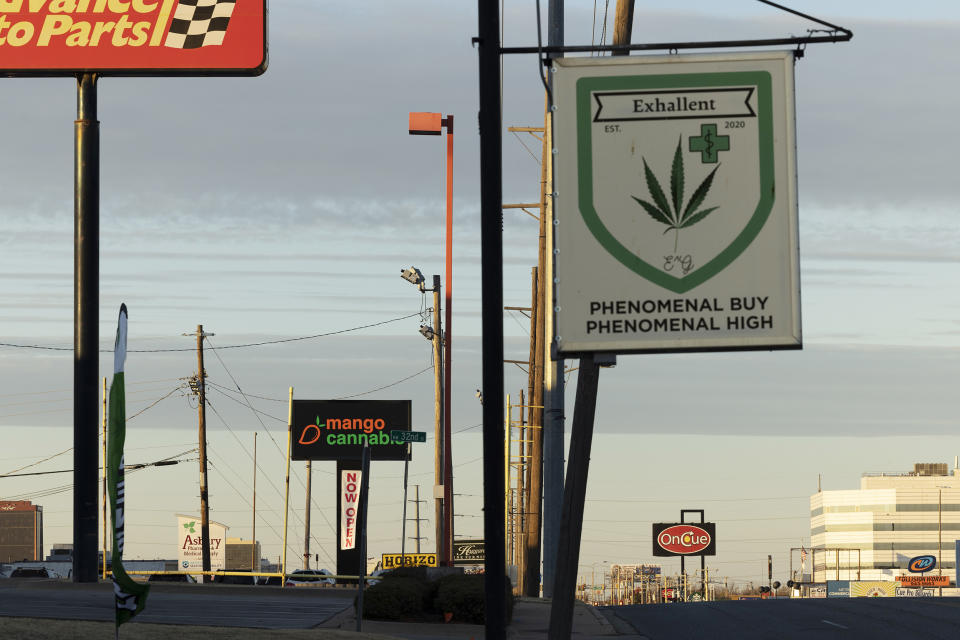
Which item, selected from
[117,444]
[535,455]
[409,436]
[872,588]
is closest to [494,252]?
[117,444]

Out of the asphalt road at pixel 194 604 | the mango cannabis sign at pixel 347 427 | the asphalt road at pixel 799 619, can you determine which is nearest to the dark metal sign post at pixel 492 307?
the asphalt road at pixel 194 604

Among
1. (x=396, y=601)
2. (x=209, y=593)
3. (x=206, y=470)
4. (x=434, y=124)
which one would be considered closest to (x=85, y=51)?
(x=434, y=124)

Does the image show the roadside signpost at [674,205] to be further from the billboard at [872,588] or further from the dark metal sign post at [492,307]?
the billboard at [872,588]

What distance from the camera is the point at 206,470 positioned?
2197 inches

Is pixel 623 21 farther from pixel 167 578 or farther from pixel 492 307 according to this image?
pixel 167 578

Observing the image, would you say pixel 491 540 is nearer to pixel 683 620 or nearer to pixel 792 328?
pixel 792 328

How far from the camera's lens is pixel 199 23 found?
29859mm

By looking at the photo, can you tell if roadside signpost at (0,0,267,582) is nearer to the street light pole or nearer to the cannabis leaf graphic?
the street light pole

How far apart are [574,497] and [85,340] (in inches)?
644

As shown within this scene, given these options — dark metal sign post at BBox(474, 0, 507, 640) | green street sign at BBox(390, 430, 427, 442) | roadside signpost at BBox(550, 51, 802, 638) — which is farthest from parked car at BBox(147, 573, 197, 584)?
roadside signpost at BBox(550, 51, 802, 638)

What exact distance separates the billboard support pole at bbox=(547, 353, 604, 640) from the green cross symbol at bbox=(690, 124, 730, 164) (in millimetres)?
2326

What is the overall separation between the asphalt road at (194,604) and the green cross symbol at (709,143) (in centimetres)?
1120

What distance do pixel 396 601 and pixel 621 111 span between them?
44.7ft

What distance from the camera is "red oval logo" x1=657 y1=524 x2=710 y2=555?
7588cm
